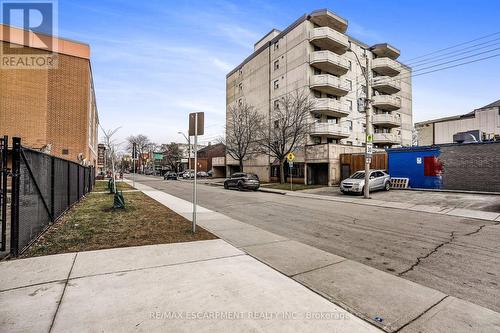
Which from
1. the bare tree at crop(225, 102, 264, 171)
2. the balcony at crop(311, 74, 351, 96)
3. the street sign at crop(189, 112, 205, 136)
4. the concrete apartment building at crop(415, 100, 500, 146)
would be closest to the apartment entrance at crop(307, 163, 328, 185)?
the bare tree at crop(225, 102, 264, 171)

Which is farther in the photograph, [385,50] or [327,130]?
[385,50]

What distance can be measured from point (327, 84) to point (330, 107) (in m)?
2.61

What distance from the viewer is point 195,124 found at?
762 centimetres

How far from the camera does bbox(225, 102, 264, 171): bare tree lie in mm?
35656

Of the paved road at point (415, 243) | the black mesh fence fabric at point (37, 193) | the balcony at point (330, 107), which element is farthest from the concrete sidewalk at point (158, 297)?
the balcony at point (330, 107)

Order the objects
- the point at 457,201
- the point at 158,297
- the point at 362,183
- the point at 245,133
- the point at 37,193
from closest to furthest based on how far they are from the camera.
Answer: the point at 158,297
the point at 37,193
the point at 457,201
the point at 362,183
the point at 245,133

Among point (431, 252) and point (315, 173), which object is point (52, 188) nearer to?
point (431, 252)

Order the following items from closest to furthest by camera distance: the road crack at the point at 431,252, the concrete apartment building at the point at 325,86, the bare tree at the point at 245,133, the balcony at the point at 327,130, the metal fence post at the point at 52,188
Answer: the road crack at the point at 431,252, the metal fence post at the point at 52,188, the concrete apartment building at the point at 325,86, the balcony at the point at 327,130, the bare tree at the point at 245,133

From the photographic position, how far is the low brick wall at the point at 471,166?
18125 mm

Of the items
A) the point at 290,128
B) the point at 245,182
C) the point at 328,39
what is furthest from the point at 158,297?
the point at 328,39

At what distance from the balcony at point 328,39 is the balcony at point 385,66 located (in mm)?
7883

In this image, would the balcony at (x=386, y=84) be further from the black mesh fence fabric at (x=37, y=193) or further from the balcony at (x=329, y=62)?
the black mesh fence fabric at (x=37, y=193)

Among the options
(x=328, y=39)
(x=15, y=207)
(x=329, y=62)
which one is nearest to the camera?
(x=15, y=207)

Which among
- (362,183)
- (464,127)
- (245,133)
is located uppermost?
(464,127)
